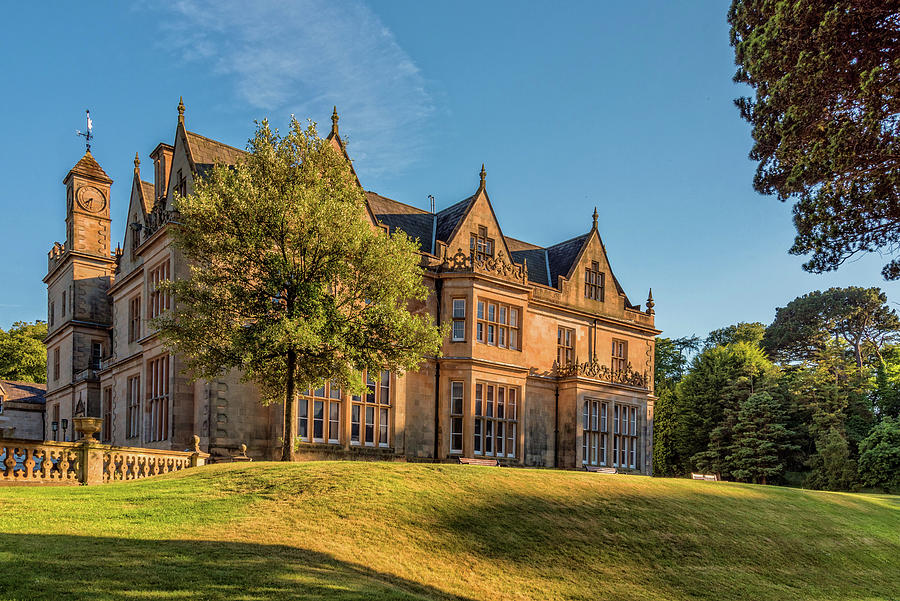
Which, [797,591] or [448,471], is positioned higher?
[448,471]

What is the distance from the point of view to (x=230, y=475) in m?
18.8

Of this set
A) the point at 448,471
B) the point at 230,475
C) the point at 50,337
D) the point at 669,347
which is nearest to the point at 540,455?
the point at 448,471

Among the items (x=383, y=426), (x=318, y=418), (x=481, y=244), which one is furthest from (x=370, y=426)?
(x=481, y=244)

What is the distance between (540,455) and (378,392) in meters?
9.83

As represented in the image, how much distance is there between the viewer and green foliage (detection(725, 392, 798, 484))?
170ft

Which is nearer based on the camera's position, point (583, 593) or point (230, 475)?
point (583, 593)

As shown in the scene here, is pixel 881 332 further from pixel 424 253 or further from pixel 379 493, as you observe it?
pixel 379 493

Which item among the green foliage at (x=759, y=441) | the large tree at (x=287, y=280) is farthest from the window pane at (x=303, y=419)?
the green foliage at (x=759, y=441)

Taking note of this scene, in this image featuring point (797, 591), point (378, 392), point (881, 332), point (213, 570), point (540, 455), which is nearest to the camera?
point (213, 570)

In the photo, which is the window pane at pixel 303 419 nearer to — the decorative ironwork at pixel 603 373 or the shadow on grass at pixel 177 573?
the shadow on grass at pixel 177 573

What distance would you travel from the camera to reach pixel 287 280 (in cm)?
2202

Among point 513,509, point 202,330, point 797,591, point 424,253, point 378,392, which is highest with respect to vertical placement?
point 424,253

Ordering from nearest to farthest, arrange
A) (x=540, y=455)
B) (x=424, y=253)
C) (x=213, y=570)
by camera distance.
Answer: (x=213, y=570)
(x=424, y=253)
(x=540, y=455)

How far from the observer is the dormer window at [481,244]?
33.7 metres
